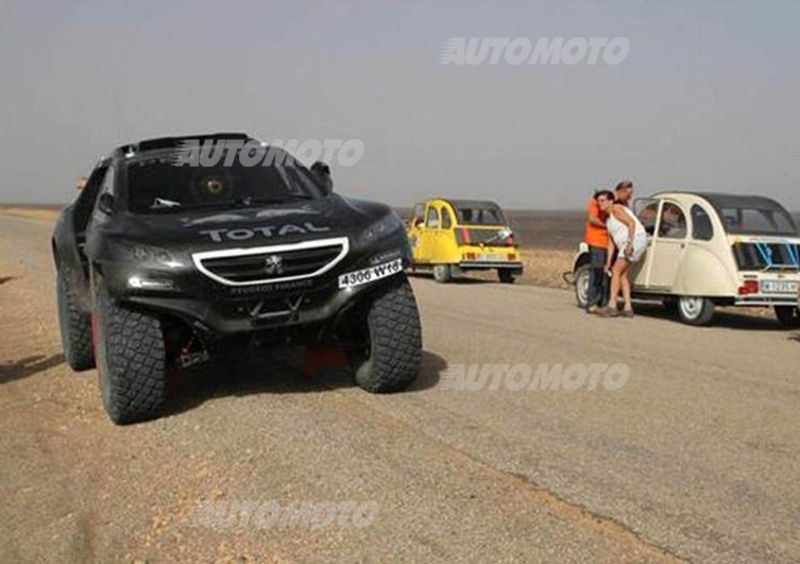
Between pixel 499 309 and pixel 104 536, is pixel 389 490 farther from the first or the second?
pixel 499 309

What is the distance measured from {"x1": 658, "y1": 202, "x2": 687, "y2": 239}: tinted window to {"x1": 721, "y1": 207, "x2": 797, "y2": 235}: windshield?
58 cm

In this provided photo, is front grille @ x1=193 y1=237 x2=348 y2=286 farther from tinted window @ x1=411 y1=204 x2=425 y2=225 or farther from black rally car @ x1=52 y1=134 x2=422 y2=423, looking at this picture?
tinted window @ x1=411 y1=204 x2=425 y2=225

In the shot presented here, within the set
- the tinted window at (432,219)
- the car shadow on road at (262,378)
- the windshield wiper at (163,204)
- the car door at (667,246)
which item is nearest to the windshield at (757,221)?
the car door at (667,246)

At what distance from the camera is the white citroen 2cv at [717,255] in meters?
11.3

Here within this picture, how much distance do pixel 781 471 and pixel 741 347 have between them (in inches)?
198

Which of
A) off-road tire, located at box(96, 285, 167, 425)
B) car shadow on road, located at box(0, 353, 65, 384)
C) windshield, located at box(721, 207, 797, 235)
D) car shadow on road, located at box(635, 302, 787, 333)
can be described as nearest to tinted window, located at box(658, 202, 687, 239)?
windshield, located at box(721, 207, 797, 235)

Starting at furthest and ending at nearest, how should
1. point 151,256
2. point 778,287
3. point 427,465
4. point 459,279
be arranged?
point 459,279
point 778,287
point 151,256
point 427,465

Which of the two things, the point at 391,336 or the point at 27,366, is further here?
the point at 27,366

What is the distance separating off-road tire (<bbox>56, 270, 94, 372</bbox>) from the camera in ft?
27.0

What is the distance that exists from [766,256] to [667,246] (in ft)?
4.33

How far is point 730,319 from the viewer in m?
12.8

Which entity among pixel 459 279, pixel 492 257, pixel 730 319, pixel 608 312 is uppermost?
pixel 608 312

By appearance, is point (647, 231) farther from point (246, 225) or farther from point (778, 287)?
point (246, 225)

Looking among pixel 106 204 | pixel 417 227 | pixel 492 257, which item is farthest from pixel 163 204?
pixel 417 227
